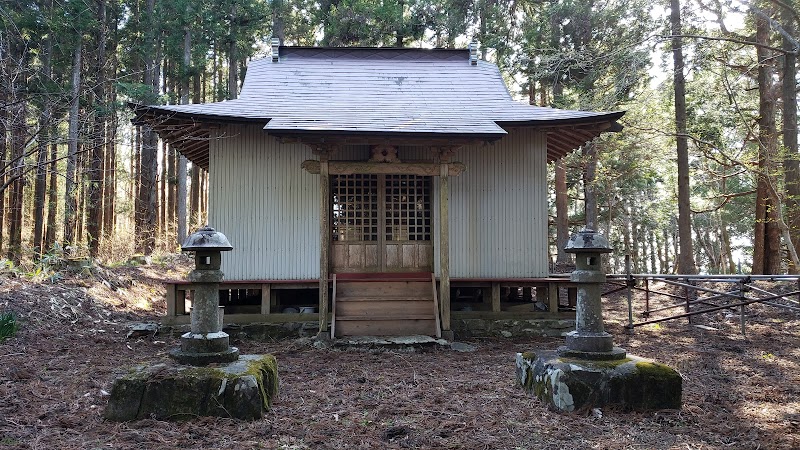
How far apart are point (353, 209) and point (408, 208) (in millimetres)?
1015

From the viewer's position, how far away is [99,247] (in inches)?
634

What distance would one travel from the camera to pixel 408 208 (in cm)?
954

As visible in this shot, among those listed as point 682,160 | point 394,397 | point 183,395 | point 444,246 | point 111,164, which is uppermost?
point 111,164

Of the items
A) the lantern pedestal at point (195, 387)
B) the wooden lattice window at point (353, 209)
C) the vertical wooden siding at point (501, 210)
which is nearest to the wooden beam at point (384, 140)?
the vertical wooden siding at point (501, 210)

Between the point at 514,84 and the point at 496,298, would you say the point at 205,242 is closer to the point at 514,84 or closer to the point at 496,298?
the point at 496,298

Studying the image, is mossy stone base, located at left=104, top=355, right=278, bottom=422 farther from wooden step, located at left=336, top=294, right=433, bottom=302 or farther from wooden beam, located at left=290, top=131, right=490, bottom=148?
wooden beam, located at left=290, top=131, right=490, bottom=148

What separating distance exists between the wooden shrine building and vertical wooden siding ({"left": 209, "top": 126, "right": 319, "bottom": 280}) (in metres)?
0.02

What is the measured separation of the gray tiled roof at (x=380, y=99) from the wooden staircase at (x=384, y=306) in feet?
8.60

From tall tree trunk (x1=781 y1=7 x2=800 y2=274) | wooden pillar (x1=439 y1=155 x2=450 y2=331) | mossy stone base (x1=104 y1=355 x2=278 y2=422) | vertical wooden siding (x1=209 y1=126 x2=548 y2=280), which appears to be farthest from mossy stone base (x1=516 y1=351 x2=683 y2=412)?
tall tree trunk (x1=781 y1=7 x2=800 y2=274)

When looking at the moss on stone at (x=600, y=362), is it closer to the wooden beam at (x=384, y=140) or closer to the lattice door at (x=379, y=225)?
the wooden beam at (x=384, y=140)

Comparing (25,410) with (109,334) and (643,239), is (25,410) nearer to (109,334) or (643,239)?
(109,334)

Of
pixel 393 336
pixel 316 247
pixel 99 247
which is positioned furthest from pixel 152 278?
pixel 393 336

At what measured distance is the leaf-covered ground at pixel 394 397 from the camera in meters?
3.90

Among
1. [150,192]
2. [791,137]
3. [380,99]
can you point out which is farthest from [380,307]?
[150,192]
